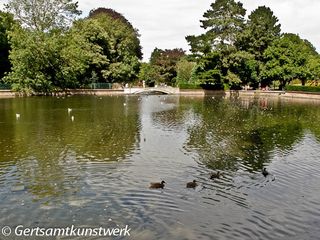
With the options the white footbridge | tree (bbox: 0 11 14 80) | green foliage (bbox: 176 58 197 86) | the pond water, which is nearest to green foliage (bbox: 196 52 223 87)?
the white footbridge

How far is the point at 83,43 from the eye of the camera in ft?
240

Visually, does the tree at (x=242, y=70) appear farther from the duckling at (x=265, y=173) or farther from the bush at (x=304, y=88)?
the duckling at (x=265, y=173)

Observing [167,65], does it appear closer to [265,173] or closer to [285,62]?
[285,62]

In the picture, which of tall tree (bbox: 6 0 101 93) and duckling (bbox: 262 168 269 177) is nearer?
duckling (bbox: 262 168 269 177)

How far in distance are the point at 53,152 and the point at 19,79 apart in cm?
4530

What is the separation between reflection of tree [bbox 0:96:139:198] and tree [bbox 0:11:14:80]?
36605 mm

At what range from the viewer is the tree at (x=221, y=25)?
3125 inches

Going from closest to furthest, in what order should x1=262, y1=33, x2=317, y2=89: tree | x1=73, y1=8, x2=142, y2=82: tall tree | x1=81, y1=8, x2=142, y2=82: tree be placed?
x1=73, y1=8, x2=142, y2=82: tall tree
x1=81, y1=8, x2=142, y2=82: tree
x1=262, y1=33, x2=317, y2=89: tree

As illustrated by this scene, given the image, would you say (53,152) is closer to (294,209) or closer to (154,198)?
(154,198)

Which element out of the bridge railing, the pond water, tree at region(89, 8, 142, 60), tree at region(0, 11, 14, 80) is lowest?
the pond water

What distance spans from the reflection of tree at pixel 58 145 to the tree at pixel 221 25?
1993 inches

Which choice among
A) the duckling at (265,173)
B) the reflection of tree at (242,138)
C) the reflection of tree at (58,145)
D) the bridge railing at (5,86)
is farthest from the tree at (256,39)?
the duckling at (265,173)

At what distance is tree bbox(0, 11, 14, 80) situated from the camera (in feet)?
213

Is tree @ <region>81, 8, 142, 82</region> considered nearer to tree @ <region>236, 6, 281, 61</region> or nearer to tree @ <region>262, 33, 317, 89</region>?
tree @ <region>236, 6, 281, 61</region>
